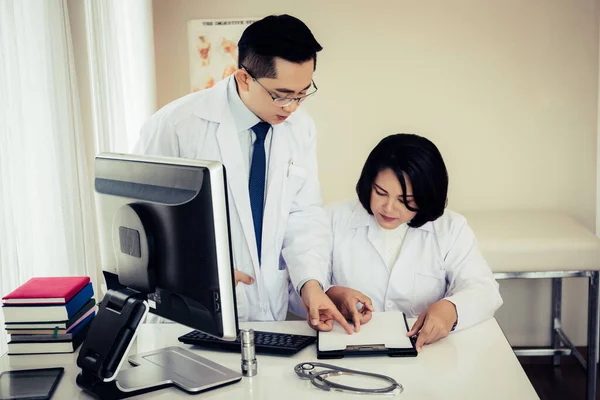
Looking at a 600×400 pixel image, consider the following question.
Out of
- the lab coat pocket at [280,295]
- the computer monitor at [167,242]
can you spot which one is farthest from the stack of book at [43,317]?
the lab coat pocket at [280,295]

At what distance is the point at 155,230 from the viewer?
133cm

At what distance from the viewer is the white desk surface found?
138 centimetres

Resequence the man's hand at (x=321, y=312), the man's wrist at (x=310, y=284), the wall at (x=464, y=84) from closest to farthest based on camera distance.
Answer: the man's hand at (x=321, y=312), the man's wrist at (x=310, y=284), the wall at (x=464, y=84)

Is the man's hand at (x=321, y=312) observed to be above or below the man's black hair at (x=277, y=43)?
below

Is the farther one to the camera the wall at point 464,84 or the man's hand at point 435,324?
the wall at point 464,84

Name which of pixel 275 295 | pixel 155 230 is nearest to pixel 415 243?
pixel 275 295

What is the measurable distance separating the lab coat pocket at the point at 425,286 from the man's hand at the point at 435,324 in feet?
1.19

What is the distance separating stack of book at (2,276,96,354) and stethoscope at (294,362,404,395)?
57 cm

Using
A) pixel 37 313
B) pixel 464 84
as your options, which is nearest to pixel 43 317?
pixel 37 313

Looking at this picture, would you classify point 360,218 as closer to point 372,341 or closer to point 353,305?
point 353,305

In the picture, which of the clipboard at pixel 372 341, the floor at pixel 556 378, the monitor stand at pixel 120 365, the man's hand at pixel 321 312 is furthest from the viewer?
the floor at pixel 556 378

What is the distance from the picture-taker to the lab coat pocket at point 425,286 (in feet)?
6.91

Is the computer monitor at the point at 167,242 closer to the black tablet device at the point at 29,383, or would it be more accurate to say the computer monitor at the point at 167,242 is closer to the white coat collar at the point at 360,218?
the black tablet device at the point at 29,383

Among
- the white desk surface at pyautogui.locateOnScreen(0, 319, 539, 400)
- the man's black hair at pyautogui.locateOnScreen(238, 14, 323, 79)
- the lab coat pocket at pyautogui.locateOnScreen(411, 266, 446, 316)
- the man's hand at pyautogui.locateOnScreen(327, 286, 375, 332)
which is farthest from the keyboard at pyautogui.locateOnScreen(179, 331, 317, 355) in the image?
the man's black hair at pyautogui.locateOnScreen(238, 14, 323, 79)
